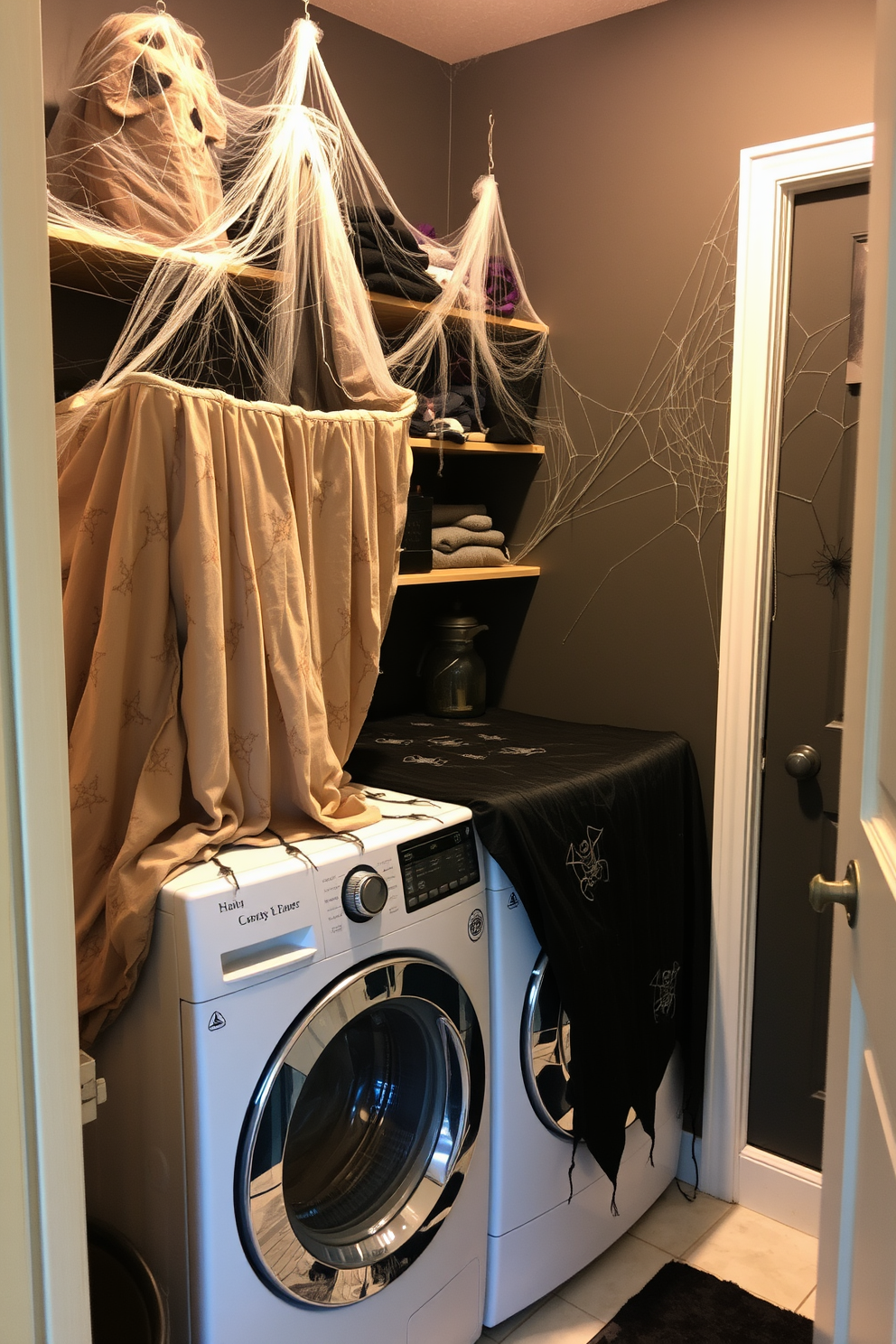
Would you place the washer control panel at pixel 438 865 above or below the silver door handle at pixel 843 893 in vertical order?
below

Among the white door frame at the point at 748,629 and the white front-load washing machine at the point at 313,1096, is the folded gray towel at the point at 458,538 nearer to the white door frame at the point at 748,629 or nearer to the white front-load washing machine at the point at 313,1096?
the white door frame at the point at 748,629

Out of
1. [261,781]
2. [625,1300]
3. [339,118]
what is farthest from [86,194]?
[625,1300]

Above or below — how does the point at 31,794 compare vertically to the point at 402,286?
below

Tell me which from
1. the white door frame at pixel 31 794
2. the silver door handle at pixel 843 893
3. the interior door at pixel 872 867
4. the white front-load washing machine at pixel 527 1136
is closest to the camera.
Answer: the white door frame at pixel 31 794

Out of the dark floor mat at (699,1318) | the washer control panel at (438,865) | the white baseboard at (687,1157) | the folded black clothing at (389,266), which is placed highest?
the folded black clothing at (389,266)

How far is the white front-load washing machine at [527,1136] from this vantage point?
1828mm

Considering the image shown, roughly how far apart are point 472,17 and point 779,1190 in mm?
2662

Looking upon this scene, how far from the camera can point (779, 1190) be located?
229cm

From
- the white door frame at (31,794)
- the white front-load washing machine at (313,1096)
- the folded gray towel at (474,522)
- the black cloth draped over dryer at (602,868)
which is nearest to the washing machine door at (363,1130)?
the white front-load washing machine at (313,1096)

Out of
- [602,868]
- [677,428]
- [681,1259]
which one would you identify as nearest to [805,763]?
[602,868]

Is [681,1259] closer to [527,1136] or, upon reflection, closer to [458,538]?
[527,1136]

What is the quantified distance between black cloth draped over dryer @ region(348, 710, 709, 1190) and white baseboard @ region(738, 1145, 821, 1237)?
6.5 inches

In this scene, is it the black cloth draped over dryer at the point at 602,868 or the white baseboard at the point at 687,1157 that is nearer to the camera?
the black cloth draped over dryer at the point at 602,868

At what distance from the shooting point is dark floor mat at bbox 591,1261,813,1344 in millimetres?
1916
